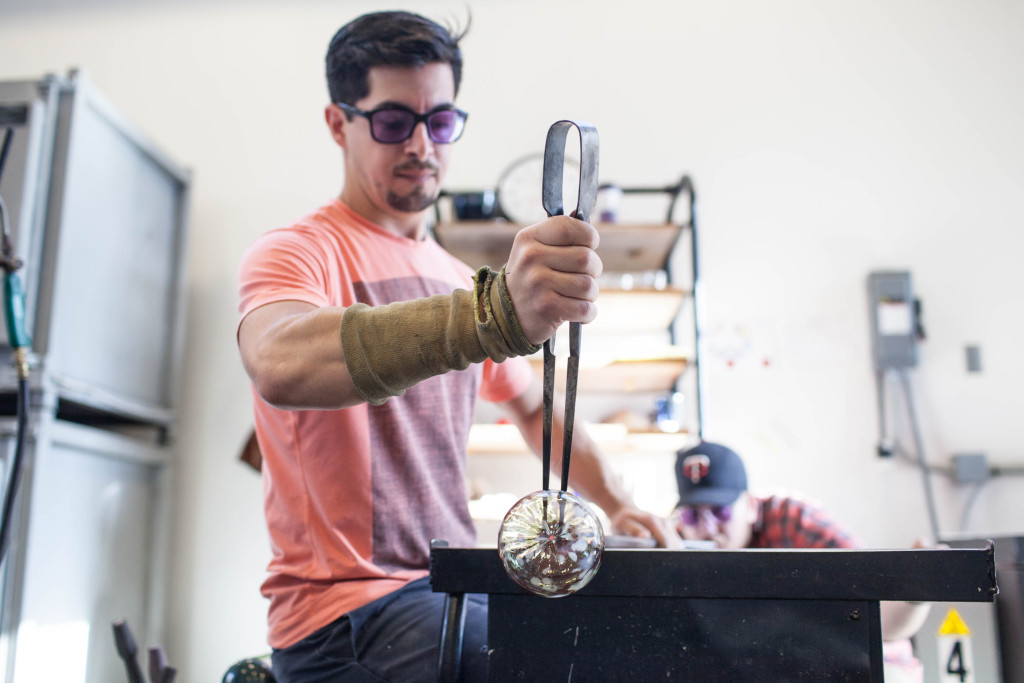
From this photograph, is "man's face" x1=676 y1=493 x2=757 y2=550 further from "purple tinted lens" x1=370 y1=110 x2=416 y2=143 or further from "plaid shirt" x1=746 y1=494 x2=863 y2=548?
"purple tinted lens" x1=370 y1=110 x2=416 y2=143

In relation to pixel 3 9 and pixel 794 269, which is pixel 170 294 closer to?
pixel 3 9

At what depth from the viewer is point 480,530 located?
2.46m

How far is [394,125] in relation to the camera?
3.70ft

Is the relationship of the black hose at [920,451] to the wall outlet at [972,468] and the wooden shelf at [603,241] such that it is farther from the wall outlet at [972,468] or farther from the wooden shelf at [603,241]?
the wooden shelf at [603,241]

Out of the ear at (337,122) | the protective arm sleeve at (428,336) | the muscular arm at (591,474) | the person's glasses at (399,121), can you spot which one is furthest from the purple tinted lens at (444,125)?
the protective arm sleeve at (428,336)

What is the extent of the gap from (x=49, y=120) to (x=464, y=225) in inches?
41.2

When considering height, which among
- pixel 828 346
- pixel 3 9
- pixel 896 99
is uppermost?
pixel 3 9

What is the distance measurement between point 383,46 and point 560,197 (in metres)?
0.63

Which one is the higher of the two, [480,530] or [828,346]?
[828,346]

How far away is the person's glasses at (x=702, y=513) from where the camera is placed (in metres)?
2.14

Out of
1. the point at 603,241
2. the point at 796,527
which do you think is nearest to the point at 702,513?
the point at 796,527

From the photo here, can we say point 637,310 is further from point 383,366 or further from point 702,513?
point 383,366

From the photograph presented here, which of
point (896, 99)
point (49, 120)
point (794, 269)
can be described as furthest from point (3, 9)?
point (896, 99)

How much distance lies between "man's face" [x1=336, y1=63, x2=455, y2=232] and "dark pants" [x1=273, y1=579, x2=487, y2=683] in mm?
507
